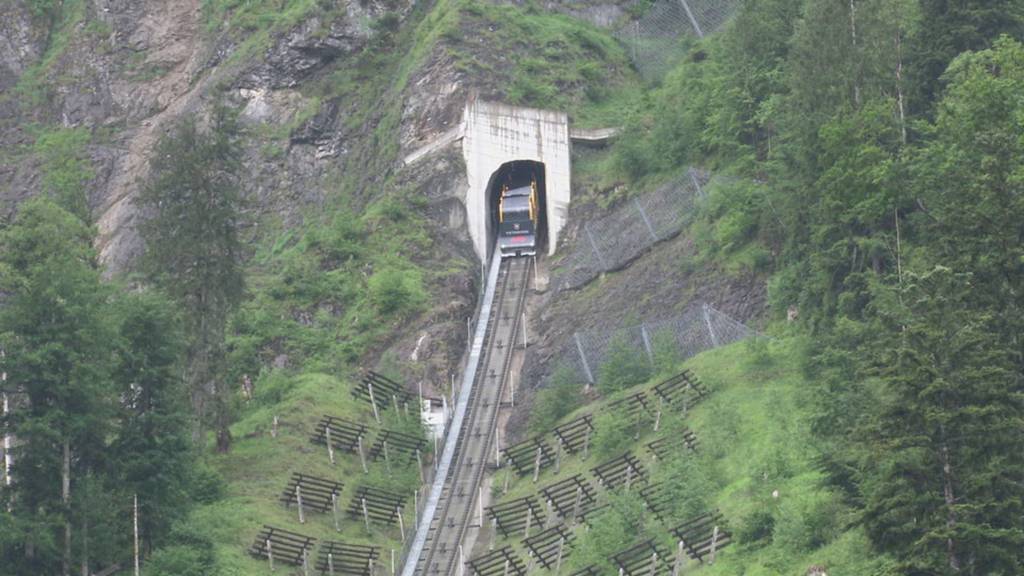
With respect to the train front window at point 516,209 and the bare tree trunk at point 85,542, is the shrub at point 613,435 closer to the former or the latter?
the bare tree trunk at point 85,542

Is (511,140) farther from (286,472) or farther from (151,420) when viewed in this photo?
(151,420)

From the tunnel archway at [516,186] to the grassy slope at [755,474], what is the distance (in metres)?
17.5

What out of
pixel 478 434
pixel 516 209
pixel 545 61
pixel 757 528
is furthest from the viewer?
pixel 545 61

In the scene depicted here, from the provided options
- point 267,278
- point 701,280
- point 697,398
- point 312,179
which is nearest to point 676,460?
point 697,398

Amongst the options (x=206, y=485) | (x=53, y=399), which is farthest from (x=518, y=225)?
(x=53, y=399)

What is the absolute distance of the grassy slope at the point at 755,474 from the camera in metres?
60.8

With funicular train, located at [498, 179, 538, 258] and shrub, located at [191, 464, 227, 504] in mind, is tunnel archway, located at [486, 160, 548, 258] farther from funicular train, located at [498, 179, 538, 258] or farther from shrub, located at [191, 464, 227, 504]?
shrub, located at [191, 464, 227, 504]

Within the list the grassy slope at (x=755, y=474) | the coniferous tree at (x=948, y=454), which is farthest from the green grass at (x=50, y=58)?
Result: the coniferous tree at (x=948, y=454)

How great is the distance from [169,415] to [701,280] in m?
21.6

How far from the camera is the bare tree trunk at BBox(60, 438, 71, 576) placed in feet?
219

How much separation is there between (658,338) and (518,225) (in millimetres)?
Answer: 15383

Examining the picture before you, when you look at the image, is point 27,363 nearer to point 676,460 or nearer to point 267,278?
point 676,460

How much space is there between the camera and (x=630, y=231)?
297 ft

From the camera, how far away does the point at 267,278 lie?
92.8m
